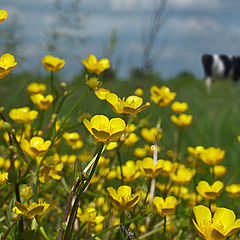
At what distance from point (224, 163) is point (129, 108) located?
5.33 feet

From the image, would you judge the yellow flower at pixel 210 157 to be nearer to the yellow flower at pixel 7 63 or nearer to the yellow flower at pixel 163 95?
the yellow flower at pixel 163 95

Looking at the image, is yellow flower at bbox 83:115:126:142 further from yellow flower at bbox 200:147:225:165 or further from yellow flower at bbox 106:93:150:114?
yellow flower at bbox 200:147:225:165

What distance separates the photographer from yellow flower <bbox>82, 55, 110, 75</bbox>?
1126mm

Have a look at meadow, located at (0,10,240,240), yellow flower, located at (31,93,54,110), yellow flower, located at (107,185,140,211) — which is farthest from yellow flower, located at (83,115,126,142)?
yellow flower, located at (31,93,54,110)

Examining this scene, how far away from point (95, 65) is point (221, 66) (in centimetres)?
831

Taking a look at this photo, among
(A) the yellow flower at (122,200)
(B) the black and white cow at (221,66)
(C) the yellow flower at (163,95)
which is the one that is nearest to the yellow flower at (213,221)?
(A) the yellow flower at (122,200)

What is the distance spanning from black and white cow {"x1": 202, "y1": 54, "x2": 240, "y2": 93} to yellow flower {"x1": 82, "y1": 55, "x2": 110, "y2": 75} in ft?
25.8

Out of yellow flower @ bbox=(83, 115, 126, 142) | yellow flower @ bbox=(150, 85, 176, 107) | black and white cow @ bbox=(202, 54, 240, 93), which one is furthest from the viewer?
black and white cow @ bbox=(202, 54, 240, 93)

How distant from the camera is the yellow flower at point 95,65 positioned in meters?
1.13

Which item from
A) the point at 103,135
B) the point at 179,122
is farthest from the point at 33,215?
the point at 179,122

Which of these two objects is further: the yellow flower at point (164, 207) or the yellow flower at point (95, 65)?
the yellow flower at point (95, 65)

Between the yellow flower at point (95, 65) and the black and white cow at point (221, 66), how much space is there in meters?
7.86

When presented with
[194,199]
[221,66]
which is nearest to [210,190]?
[194,199]

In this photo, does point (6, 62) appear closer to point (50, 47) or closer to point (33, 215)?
point (33, 215)
